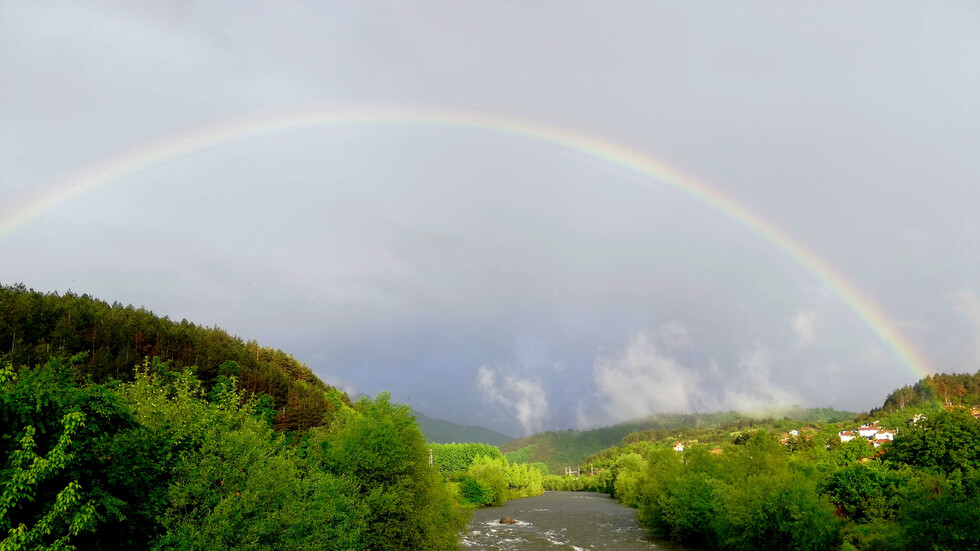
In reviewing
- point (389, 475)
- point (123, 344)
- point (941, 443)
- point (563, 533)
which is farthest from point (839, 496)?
point (123, 344)

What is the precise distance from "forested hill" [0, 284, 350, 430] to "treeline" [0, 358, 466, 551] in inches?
2681

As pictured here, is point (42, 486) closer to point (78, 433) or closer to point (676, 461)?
point (78, 433)

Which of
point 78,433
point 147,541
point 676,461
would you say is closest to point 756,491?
point 676,461

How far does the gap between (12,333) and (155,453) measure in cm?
10720

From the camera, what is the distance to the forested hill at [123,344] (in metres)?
103

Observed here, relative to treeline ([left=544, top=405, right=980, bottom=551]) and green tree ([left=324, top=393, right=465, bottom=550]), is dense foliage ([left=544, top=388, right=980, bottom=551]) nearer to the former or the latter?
treeline ([left=544, top=405, right=980, bottom=551])

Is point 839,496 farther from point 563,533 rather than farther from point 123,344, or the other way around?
point 123,344

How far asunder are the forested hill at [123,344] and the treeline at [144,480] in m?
68.1

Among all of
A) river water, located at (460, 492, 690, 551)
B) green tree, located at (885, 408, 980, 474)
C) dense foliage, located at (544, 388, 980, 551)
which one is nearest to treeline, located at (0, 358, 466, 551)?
dense foliage, located at (544, 388, 980, 551)

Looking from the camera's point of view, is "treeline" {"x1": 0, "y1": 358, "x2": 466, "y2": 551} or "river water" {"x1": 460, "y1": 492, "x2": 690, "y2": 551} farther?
"river water" {"x1": 460, "y1": 492, "x2": 690, "y2": 551}

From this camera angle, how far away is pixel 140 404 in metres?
30.6

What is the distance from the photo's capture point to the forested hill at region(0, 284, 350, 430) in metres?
103

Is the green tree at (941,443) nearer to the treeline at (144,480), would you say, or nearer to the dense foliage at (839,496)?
the dense foliage at (839,496)

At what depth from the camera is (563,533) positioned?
8438 cm
